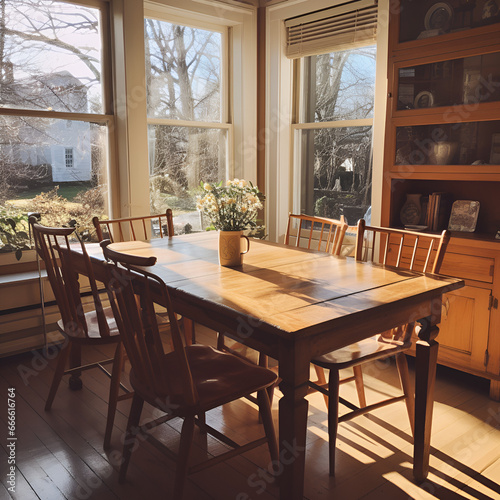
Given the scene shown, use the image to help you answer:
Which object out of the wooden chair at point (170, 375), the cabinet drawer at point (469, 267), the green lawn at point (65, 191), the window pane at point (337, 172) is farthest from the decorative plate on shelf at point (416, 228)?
the green lawn at point (65, 191)

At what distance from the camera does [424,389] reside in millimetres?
1956

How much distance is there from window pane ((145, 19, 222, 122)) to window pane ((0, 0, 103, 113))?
0.39 meters

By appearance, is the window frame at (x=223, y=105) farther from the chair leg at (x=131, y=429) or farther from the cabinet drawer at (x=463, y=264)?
the chair leg at (x=131, y=429)

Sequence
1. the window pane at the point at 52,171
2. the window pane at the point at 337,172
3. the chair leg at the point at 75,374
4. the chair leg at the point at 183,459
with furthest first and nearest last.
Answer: the window pane at the point at 337,172 < the window pane at the point at 52,171 < the chair leg at the point at 75,374 < the chair leg at the point at 183,459

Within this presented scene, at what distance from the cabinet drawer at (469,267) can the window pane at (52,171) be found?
7.53 ft

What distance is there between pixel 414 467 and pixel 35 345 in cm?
233

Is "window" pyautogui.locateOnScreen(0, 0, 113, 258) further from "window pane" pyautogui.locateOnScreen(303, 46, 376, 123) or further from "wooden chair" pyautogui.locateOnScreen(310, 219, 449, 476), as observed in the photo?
"wooden chair" pyautogui.locateOnScreen(310, 219, 449, 476)

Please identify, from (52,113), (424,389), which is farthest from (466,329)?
(52,113)

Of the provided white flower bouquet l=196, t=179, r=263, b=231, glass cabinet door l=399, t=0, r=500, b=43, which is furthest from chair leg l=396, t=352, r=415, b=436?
glass cabinet door l=399, t=0, r=500, b=43

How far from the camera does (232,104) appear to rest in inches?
164

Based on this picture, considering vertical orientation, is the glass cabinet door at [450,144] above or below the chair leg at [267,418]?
above

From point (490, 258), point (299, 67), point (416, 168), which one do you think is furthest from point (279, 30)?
point (490, 258)

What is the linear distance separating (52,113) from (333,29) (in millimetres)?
1959

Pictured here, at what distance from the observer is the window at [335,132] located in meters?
3.57
